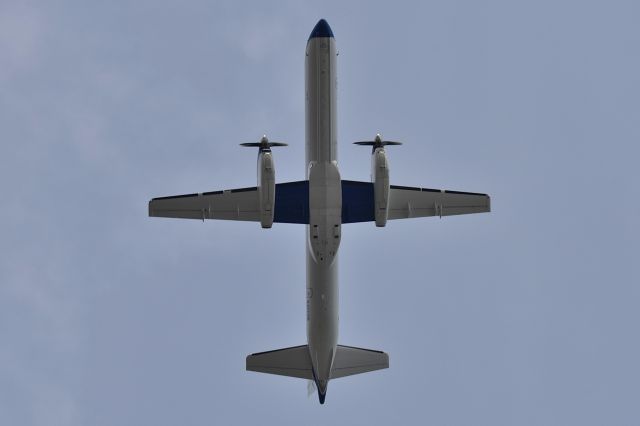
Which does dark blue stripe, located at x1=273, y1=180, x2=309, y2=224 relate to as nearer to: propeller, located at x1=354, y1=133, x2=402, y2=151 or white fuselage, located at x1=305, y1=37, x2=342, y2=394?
white fuselage, located at x1=305, y1=37, x2=342, y2=394

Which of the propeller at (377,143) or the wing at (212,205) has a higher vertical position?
the propeller at (377,143)

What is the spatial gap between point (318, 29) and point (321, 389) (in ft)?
73.2

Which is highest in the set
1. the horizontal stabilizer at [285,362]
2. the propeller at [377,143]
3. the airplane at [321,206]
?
the propeller at [377,143]

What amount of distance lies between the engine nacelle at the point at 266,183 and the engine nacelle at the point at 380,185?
240 inches

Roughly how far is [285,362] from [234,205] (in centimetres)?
1042

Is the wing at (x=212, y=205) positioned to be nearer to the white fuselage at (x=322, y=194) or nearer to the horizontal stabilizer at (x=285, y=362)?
the white fuselage at (x=322, y=194)

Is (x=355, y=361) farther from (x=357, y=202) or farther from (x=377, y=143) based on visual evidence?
(x=377, y=143)

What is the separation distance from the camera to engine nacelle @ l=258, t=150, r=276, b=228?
62.5 metres

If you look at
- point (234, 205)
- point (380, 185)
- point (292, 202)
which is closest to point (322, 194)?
point (292, 202)

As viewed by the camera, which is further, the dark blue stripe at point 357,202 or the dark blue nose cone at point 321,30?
the dark blue stripe at point 357,202

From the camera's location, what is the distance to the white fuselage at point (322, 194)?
2502 inches

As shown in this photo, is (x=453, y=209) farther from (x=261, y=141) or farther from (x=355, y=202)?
(x=261, y=141)

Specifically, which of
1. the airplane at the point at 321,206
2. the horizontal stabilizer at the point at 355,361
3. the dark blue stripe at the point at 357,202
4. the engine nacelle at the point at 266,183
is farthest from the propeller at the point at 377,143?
the horizontal stabilizer at the point at 355,361

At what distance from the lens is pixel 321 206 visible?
6359 cm
